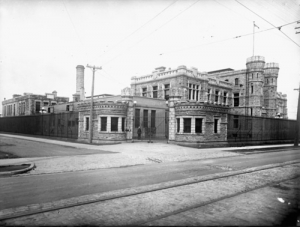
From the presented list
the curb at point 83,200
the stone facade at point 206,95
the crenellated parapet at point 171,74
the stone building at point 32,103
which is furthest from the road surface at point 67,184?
the stone building at point 32,103

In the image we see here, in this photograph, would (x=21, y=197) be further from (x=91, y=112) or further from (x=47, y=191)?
(x=91, y=112)

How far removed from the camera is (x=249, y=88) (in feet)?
147

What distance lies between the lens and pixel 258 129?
101ft

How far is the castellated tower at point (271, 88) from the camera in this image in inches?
1943

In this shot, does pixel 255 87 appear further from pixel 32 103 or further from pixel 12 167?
pixel 32 103

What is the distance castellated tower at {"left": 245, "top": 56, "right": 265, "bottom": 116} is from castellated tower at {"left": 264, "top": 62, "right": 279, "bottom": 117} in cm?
653

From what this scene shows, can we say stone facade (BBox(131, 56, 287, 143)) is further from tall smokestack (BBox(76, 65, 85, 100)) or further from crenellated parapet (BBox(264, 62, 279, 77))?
tall smokestack (BBox(76, 65, 85, 100))

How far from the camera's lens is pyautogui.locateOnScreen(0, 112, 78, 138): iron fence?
1204 inches

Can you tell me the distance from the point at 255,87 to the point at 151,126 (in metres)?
24.2

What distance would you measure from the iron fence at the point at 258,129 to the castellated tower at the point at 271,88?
1297cm

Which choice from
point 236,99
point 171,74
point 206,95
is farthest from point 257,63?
point 171,74

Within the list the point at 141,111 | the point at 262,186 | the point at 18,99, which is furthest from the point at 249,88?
the point at 18,99

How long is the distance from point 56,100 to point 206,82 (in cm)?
3747

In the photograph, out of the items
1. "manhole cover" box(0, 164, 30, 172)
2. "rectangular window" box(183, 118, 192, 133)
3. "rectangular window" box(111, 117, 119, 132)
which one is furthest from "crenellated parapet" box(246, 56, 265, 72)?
"manhole cover" box(0, 164, 30, 172)
